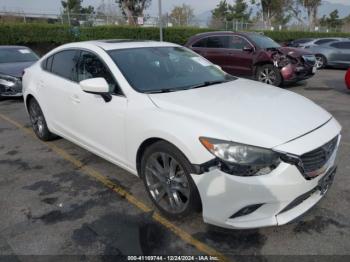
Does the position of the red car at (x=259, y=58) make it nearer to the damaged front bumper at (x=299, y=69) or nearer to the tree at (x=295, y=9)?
the damaged front bumper at (x=299, y=69)

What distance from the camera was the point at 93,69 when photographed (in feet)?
13.0

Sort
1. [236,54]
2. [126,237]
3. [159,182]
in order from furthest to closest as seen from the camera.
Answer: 1. [236,54]
2. [159,182]
3. [126,237]

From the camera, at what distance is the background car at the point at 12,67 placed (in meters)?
8.61

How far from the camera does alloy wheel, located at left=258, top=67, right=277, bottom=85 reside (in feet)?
32.0

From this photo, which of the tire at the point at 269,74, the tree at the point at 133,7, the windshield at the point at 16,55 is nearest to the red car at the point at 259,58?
the tire at the point at 269,74

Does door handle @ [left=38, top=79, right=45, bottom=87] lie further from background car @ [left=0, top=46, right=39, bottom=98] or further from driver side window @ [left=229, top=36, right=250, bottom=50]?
driver side window @ [left=229, top=36, right=250, bottom=50]

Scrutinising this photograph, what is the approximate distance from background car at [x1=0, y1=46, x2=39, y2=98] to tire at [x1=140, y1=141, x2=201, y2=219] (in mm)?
6614

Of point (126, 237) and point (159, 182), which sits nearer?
point (126, 237)

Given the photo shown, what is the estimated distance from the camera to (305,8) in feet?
181

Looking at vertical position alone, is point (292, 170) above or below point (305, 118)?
below

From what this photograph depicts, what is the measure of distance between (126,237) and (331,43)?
15.4 metres

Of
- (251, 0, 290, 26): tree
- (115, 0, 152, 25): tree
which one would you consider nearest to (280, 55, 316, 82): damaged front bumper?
(115, 0, 152, 25): tree

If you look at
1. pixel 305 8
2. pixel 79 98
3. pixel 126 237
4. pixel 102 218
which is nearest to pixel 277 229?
pixel 126 237

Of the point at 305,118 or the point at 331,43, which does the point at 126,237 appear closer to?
the point at 305,118
